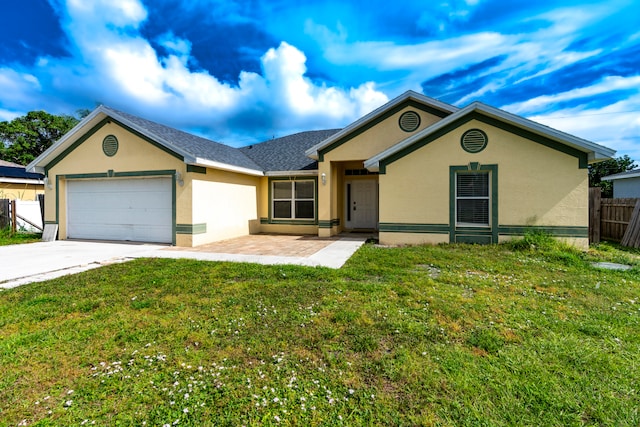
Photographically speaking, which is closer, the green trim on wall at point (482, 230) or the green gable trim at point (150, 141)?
the green trim on wall at point (482, 230)

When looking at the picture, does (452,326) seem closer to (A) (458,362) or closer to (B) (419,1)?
(A) (458,362)

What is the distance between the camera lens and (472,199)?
964 cm

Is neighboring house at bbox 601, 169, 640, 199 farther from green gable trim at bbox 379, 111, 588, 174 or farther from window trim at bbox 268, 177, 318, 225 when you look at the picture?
window trim at bbox 268, 177, 318, 225

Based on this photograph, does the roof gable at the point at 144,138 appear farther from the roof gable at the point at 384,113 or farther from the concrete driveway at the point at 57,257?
the roof gable at the point at 384,113

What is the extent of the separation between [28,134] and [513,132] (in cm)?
4644

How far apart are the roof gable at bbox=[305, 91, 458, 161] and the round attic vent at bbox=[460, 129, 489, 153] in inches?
79.1

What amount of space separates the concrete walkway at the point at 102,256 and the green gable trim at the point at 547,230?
4602 mm

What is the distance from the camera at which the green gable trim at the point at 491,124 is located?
8.74 meters

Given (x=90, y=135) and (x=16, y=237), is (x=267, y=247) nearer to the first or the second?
(x=90, y=135)

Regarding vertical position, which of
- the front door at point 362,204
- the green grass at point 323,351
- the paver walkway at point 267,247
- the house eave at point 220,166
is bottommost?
the green grass at point 323,351

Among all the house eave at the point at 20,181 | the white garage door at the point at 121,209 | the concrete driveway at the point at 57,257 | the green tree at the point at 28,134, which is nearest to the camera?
the concrete driveway at the point at 57,257

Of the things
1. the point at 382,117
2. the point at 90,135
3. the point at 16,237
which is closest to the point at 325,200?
the point at 382,117

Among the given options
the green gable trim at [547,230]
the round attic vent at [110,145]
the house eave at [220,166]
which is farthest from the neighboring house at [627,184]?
the round attic vent at [110,145]

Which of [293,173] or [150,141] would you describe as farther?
[293,173]
